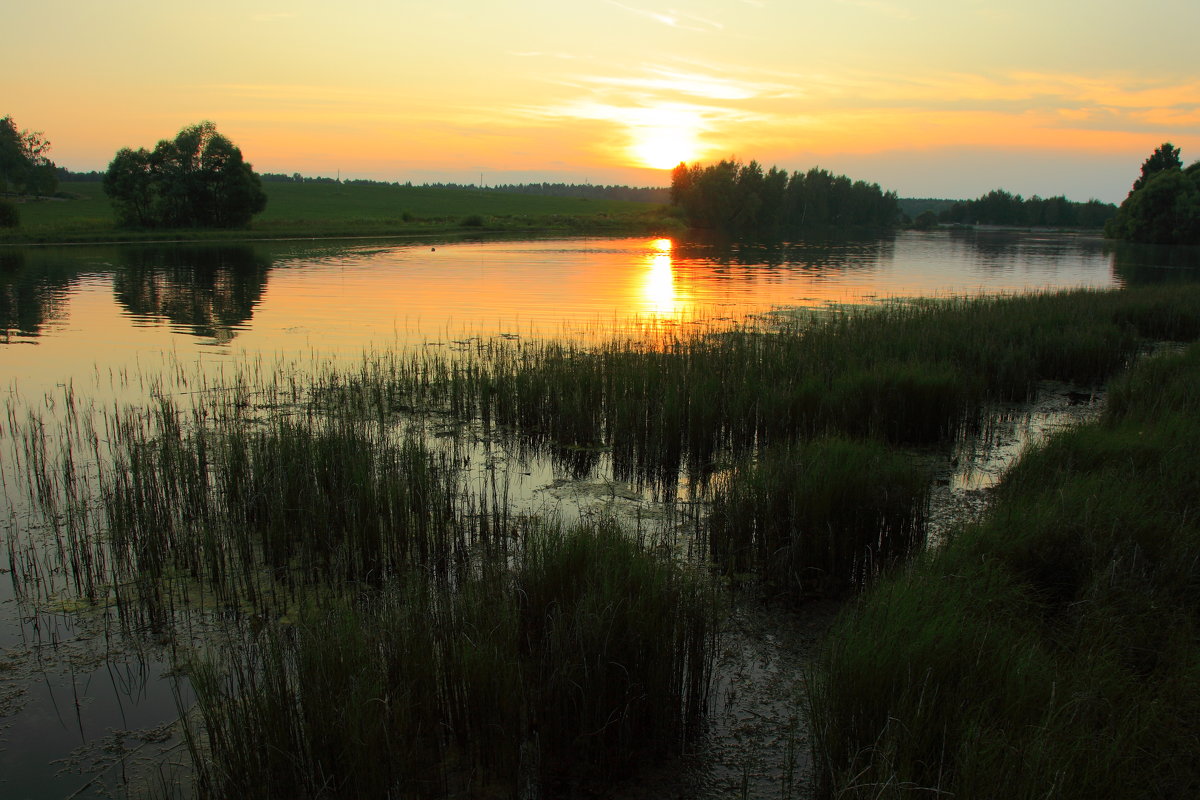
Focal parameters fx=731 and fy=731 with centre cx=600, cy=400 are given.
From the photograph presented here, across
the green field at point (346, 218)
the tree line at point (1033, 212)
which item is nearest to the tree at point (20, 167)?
the green field at point (346, 218)

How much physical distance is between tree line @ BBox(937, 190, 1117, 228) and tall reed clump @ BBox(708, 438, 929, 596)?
17051cm

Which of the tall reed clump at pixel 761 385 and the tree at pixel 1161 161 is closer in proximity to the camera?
the tall reed clump at pixel 761 385

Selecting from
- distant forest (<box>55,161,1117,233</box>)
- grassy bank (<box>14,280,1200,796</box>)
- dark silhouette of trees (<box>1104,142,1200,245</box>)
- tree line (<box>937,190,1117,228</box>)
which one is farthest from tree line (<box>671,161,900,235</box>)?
grassy bank (<box>14,280,1200,796</box>)

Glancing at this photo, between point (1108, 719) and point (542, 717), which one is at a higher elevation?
point (1108, 719)

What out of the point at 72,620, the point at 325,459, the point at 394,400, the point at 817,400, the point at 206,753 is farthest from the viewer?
the point at 394,400

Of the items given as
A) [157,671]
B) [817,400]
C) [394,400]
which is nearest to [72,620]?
[157,671]

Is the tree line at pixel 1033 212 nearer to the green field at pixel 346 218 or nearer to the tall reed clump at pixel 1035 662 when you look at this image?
the green field at pixel 346 218

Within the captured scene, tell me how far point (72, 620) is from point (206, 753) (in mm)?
2272

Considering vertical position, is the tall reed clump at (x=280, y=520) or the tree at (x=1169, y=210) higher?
the tree at (x=1169, y=210)

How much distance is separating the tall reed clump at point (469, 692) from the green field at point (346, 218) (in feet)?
206

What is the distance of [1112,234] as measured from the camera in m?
88.8

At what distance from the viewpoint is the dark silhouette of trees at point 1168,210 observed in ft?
233

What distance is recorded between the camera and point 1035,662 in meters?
3.79

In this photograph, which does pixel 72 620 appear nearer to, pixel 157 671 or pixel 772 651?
pixel 157 671
